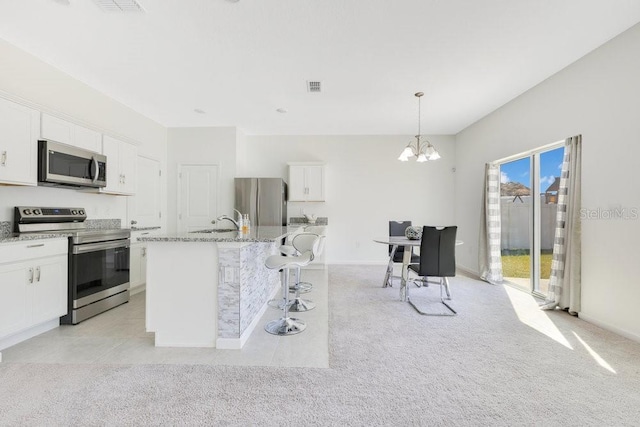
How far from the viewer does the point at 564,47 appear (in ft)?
9.27

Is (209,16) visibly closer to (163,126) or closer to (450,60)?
(450,60)

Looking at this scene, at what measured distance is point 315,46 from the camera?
9.27ft

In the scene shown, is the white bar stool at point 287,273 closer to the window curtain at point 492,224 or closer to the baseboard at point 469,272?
the window curtain at point 492,224

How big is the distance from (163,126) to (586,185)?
6413mm

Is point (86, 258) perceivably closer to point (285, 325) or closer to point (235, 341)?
point (235, 341)

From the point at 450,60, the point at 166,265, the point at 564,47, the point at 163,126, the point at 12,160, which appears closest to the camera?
the point at 166,265

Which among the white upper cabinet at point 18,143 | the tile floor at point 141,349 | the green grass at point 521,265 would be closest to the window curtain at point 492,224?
the green grass at point 521,265

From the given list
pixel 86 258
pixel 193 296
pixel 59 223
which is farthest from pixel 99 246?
pixel 193 296

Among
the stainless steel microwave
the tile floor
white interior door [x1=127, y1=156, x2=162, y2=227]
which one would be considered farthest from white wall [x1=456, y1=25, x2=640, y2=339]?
white interior door [x1=127, y1=156, x2=162, y2=227]

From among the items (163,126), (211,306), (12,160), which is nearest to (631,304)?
(211,306)

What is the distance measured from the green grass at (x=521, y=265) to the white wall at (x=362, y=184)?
5.33 ft

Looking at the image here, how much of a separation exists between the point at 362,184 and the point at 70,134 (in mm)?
4747

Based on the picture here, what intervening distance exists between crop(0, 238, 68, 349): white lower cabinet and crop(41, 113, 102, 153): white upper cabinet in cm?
111

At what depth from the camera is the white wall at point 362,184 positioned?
606cm
